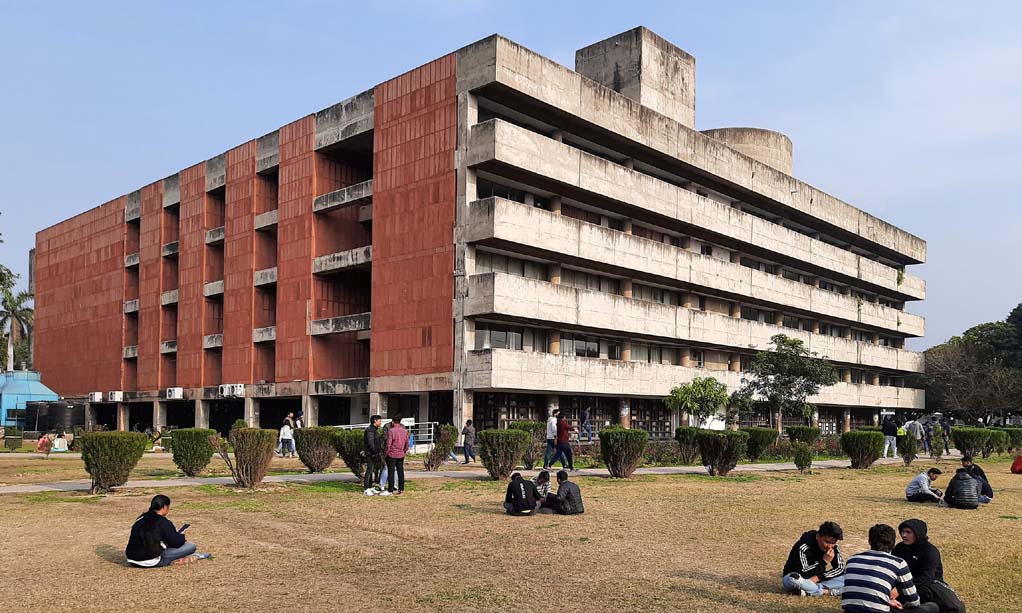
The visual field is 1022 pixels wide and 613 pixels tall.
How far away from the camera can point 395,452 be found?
64.0ft

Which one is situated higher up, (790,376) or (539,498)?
(790,376)

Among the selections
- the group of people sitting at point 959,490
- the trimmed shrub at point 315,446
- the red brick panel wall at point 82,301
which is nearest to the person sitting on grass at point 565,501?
the group of people sitting at point 959,490

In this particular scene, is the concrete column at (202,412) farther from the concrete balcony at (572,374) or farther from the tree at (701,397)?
the tree at (701,397)

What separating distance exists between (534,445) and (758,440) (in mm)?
8449

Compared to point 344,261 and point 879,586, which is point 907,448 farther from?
point 344,261

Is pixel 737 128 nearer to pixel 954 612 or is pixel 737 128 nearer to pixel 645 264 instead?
pixel 645 264

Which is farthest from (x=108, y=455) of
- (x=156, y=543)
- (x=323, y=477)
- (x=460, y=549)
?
(x=460, y=549)

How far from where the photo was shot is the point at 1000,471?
3077cm

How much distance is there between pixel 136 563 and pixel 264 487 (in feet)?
33.1

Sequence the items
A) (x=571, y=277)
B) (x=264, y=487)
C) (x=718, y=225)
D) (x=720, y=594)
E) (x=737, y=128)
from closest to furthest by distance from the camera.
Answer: (x=720, y=594) < (x=264, y=487) < (x=571, y=277) < (x=718, y=225) < (x=737, y=128)

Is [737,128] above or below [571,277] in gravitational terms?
above

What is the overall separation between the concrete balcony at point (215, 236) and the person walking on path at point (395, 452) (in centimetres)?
4130

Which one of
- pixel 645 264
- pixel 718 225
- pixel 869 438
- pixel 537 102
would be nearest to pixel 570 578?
pixel 869 438

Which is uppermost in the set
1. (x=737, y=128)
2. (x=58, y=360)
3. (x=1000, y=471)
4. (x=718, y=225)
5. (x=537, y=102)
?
(x=737, y=128)
